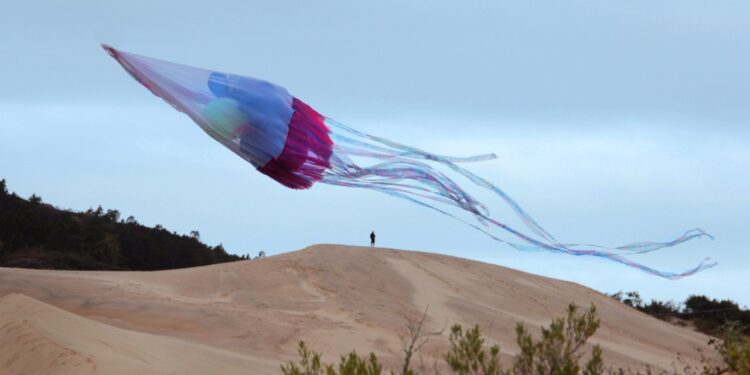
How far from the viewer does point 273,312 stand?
24.1m

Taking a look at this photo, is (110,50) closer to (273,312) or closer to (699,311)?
(273,312)

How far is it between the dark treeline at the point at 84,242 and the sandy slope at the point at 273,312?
432 inches

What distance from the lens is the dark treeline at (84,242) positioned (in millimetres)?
38812

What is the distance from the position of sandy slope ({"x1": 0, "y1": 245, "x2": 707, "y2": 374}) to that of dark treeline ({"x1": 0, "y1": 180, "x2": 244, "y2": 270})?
432 inches

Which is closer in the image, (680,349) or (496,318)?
(496,318)

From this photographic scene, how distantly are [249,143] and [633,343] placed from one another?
49.4ft

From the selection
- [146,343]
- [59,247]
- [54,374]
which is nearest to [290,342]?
[146,343]

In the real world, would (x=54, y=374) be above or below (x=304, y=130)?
below

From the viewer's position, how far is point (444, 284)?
97.8 feet

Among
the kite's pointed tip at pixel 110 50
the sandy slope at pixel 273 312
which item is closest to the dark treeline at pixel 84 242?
the sandy slope at pixel 273 312

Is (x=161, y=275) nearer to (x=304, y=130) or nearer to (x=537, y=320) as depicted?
(x=537, y=320)

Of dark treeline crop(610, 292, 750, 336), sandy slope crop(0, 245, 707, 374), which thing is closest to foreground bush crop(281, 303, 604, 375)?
sandy slope crop(0, 245, 707, 374)

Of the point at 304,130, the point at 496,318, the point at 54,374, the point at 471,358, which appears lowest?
the point at 54,374

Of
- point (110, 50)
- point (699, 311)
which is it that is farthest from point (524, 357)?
point (699, 311)
